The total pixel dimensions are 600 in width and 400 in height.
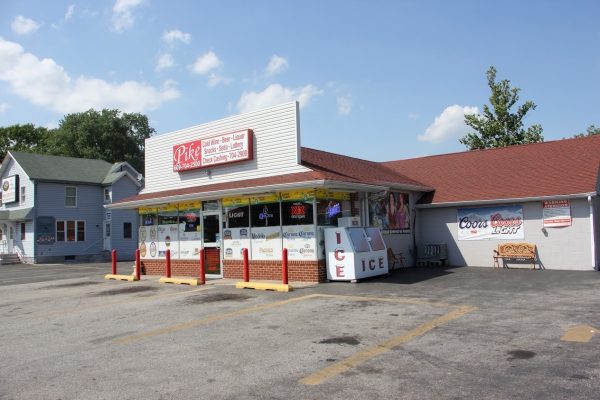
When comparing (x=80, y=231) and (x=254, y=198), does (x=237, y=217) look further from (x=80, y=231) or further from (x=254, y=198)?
(x=80, y=231)

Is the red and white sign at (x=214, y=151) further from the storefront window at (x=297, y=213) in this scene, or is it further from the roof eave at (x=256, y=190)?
the storefront window at (x=297, y=213)

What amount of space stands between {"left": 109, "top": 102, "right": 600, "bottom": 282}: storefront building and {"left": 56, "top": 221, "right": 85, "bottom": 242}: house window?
16.5m

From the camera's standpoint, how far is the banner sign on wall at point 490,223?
17516 millimetres

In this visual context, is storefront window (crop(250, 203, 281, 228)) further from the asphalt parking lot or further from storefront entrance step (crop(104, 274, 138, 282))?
storefront entrance step (crop(104, 274, 138, 282))

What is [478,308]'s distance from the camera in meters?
9.45

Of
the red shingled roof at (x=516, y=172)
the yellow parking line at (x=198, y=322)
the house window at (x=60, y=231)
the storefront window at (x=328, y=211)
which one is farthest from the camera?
the house window at (x=60, y=231)

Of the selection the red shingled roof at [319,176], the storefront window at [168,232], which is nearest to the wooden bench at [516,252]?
the red shingled roof at [319,176]

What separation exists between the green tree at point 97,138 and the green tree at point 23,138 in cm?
→ 420

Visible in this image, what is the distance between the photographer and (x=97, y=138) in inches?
2229

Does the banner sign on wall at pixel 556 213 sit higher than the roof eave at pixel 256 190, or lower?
lower

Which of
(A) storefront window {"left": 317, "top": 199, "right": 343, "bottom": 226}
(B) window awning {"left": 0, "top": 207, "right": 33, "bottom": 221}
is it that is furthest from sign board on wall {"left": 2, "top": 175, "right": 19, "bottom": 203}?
(A) storefront window {"left": 317, "top": 199, "right": 343, "bottom": 226}

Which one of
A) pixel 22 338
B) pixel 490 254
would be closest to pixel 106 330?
pixel 22 338

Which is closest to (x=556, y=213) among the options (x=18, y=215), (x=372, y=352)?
(x=372, y=352)

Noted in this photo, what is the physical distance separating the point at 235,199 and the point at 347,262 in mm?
4554
